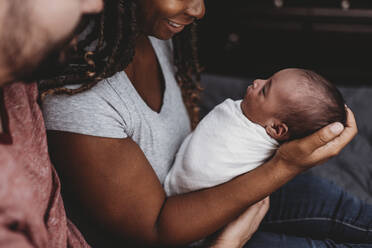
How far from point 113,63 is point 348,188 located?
2.72 ft

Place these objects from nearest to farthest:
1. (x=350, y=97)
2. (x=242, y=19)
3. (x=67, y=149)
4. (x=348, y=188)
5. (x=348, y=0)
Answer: (x=67, y=149), (x=348, y=188), (x=350, y=97), (x=348, y=0), (x=242, y=19)

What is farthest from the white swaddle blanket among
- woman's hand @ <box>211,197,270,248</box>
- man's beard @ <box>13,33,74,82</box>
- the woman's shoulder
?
man's beard @ <box>13,33,74,82</box>

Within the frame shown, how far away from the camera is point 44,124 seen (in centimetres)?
74

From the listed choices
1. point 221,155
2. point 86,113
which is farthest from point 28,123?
point 221,155

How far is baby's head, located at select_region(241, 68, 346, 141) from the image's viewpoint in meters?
0.87

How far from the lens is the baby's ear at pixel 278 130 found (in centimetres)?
→ 92

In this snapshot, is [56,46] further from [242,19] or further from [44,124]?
[242,19]

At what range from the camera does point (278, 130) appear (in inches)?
36.9

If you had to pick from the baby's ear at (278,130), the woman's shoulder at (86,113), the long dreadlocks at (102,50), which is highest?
the long dreadlocks at (102,50)

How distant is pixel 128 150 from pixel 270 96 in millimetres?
381

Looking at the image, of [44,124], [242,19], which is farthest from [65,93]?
[242,19]

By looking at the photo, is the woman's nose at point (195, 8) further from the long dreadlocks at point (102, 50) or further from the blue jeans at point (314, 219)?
the blue jeans at point (314, 219)

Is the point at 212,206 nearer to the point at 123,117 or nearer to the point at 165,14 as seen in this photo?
the point at 123,117

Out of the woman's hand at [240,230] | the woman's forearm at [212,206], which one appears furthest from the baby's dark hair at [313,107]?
the woman's hand at [240,230]
